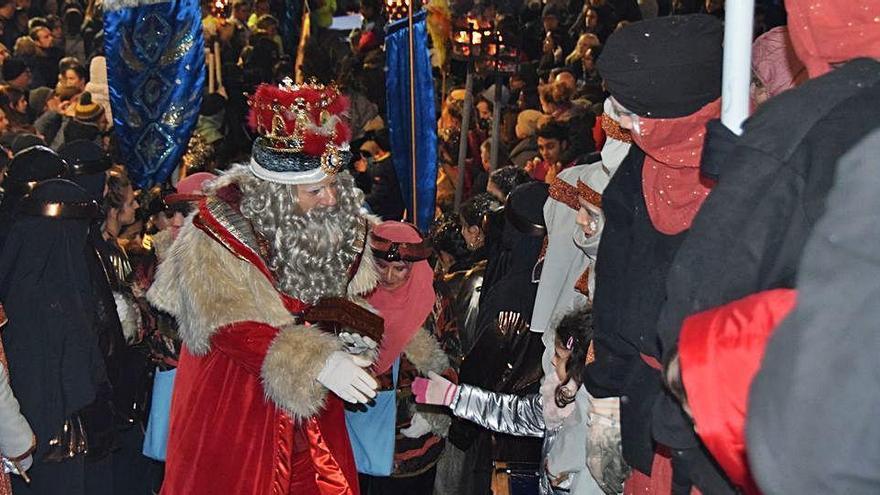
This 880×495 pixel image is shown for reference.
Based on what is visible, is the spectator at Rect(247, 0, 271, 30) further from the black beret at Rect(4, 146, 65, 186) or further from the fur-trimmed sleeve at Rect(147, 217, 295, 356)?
the fur-trimmed sleeve at Rect(147, 217, 295, 356)

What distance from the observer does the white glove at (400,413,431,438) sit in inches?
235

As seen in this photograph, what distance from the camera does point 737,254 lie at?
7.30 feet

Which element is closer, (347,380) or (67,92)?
(347,380)

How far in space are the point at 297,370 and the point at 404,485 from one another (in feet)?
5.44

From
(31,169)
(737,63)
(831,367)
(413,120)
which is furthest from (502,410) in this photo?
(413,120)

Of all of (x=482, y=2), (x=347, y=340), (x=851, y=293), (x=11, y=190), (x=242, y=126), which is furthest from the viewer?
(x=242, y=126)

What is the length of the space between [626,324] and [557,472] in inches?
41.0

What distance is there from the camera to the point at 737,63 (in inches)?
100

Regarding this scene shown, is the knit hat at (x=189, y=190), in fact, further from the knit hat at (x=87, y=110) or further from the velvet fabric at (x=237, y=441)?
the knit hat at (x=87, y=110)

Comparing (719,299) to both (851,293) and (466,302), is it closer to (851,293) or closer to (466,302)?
(851,293)

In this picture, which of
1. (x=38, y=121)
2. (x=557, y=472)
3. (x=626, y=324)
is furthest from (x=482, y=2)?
(x=626, y=324)

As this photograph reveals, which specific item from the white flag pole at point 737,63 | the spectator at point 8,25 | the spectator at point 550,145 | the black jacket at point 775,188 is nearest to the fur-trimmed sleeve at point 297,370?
the white flag pole at point 737,63

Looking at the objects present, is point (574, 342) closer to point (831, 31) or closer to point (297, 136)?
point (297, 136)

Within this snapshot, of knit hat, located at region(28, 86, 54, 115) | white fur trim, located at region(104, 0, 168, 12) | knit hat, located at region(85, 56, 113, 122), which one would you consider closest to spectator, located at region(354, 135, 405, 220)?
white fur trim, located at region(104, 0, 168, 12)
